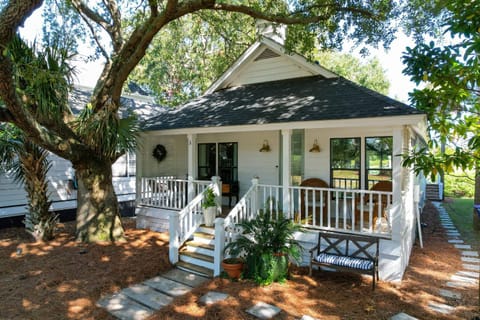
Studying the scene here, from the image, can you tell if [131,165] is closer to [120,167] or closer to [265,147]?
[120,167]

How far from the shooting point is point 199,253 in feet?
23.1

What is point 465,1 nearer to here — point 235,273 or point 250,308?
point 250,308

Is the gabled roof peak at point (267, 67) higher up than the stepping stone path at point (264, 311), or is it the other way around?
the gabled roof peak at point (267, 67)

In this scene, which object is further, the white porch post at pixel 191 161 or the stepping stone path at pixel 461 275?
the white porch post at pixel 191 161

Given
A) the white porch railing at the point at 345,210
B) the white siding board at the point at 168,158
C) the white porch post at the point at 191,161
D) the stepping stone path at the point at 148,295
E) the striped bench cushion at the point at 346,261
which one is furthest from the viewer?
the white siding board at the point at 168,158

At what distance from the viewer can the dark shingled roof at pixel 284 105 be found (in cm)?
641

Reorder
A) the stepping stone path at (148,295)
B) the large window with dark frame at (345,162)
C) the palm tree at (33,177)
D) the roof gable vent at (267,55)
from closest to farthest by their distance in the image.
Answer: the stepping stone path at (148,295), the palm tree at (33,177), the large window with dark frame at (345,162), the roof gable vent at (267,55)

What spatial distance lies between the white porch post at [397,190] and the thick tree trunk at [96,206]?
269 inches

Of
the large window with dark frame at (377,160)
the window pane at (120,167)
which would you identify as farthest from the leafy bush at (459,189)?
the window pane at (120,167)

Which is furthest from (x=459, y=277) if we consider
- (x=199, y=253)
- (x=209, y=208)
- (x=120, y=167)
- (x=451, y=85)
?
(x=120, y=167)

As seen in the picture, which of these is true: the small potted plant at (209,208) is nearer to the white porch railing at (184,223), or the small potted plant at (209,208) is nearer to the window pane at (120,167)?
the white porch railing at (184,223)

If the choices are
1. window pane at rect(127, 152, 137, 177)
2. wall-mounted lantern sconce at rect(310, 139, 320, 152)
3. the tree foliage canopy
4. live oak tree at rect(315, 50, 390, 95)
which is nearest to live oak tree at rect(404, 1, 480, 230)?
the tree foliage canopy

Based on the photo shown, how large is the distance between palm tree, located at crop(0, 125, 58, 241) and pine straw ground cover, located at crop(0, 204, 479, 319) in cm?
63

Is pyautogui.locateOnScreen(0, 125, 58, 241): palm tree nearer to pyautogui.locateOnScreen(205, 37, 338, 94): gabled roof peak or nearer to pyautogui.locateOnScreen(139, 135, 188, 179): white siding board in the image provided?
pyautogui.locateOnScreen(139, 135, 188, 179): white siding board
